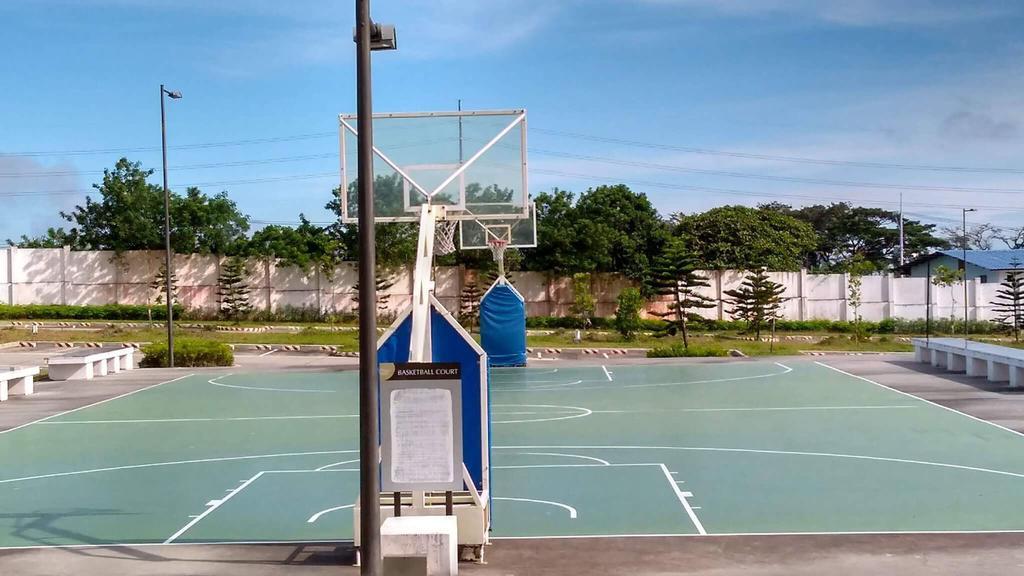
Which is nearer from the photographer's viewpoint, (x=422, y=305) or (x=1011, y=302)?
(x=422, y=305)

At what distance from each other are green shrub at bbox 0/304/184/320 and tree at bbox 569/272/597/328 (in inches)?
688

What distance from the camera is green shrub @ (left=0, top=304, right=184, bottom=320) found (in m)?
43.9

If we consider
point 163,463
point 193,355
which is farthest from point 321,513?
point 193,355

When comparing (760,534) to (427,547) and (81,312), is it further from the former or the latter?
(81,312)

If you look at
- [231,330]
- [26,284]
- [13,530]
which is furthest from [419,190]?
[26,284]

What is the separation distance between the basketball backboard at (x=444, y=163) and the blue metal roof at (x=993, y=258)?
41500 millimetres

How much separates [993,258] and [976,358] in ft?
95.8

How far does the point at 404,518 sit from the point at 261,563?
4.58ft

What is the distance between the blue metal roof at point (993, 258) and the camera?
48.1 meters

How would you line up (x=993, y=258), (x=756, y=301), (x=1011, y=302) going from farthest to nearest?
(x=993, y=258) → (x=1011, y=302) → (x=756, y=301)

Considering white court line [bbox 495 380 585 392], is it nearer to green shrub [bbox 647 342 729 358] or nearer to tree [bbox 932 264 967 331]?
green shrub [bbox 647 342 729 358]

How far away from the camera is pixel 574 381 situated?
24453mm

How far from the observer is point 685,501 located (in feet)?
37.3

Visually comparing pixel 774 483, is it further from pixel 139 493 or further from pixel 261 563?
pixel 139 493
